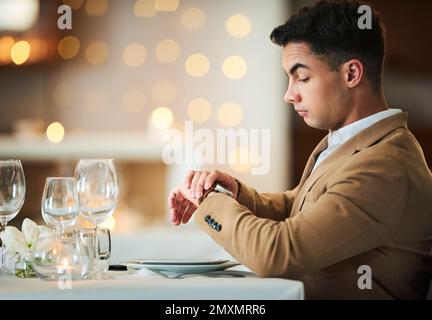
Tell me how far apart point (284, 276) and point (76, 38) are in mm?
3566

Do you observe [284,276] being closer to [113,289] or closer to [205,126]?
[113,289]

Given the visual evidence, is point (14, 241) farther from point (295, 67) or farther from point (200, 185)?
point (295, 67)

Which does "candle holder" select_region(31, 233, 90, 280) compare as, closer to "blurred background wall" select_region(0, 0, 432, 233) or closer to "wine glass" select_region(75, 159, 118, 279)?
"wine glass" select_region(75, 159, 118, 279)

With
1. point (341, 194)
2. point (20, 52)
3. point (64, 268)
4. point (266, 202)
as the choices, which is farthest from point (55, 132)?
point (341, 194)

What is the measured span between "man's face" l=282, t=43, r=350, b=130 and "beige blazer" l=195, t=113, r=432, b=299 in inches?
4.3

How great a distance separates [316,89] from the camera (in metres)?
1.65

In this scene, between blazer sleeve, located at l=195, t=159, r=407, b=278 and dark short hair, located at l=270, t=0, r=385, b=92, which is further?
dark short hair, located at l=270, t=0, r=385, b=92

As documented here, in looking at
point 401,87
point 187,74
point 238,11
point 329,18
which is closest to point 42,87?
point 187,74

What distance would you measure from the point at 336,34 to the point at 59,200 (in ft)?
2.07

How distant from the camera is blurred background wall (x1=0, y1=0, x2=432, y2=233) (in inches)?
177

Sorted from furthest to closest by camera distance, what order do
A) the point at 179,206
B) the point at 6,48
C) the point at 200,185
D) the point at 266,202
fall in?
1. the point at 6,48
2. the point at 266,202
3. the point at 179,206
4. the point at 200,185

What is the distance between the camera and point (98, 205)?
4.99 feet

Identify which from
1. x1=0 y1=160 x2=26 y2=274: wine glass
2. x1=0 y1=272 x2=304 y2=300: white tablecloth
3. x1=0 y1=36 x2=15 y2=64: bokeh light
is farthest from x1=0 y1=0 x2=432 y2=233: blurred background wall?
x1=0 y1=272 x2=304 y2=300: white tablecloth

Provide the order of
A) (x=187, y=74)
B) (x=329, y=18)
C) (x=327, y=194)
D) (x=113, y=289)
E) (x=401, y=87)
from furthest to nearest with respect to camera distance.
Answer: (x=187, y=74), (x=401, y=87), (x=329, y=18), (x=327, y=194), (x=113, y=289)
